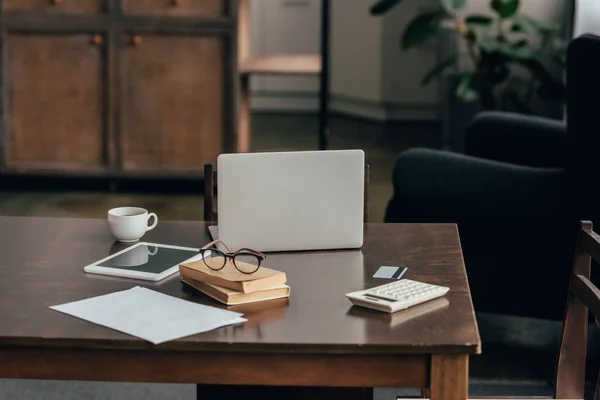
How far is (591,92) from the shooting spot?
8.96 feet

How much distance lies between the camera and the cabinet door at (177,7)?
15.9 feet

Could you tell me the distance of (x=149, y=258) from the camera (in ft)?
6.12

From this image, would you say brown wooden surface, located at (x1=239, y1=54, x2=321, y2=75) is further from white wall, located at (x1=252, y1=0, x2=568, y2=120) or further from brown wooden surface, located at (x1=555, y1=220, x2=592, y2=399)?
brown wooden surface, located at (x1=555, y1=220, x2=592, y2=399)

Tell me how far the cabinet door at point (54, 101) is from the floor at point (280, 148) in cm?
22

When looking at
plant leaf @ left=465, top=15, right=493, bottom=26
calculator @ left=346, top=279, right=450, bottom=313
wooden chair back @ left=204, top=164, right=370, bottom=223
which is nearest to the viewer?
calculator @ left=346, top=279, right=450, bottom=313

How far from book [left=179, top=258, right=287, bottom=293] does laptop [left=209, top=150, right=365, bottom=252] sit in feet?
0.66

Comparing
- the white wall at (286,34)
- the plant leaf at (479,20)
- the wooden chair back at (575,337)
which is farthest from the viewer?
the white wall at (286,34)

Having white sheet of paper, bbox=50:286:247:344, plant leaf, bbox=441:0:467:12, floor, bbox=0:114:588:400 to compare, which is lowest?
floor, bbox=0:114:588:400

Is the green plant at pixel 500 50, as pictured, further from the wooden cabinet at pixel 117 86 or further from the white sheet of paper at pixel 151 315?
the white sheet of paper at pixel 151 315

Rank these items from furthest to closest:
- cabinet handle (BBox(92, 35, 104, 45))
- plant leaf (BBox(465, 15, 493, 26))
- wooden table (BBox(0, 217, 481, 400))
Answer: plant leaf (BBox(465, 15, 493, 26)) < cabinet handle (BBox(92, 35, 104, 45)) < wooden table (BBox(0, 217, 481, 400))

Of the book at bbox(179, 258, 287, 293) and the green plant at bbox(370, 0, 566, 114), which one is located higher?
the green plant at bbox(370, 0, 566, 114)

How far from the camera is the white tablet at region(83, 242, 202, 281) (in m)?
1.76

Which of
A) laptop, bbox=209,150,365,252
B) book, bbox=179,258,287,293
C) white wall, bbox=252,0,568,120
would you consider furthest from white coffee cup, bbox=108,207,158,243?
white wall, bbox=252,0,568,120

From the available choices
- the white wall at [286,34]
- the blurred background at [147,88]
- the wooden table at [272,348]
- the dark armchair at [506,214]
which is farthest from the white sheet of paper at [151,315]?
the white wall at [286,34]
